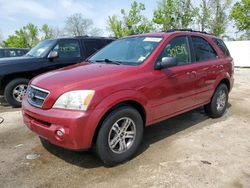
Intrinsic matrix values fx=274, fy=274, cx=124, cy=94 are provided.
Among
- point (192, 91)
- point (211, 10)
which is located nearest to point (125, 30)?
point (211, 10)

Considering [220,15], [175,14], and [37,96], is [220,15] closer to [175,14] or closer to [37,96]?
[175,14]

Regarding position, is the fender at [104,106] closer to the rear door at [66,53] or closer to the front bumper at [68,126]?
the front bumper at [68,126]

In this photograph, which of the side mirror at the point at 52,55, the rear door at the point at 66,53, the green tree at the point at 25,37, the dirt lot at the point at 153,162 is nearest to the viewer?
the dirt lot at the point at 153,162

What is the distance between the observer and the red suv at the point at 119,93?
326 cm

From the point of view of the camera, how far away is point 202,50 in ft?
17.3

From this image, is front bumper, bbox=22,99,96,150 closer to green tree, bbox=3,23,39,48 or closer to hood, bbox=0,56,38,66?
hood, bbox=0,56,38,66

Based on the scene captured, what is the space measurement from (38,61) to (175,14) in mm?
24005

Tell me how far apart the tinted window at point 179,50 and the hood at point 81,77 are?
0.83 meters

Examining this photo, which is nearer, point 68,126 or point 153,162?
point 68,126

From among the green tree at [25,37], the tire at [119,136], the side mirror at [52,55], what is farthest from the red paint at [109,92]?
the green tree at [25,37]

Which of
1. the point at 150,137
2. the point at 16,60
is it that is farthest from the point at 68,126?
the point at 16,60

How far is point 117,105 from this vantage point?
3.54 meters

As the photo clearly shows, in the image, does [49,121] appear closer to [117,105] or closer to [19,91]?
[117,105]

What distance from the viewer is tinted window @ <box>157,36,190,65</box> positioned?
4.39 meters
